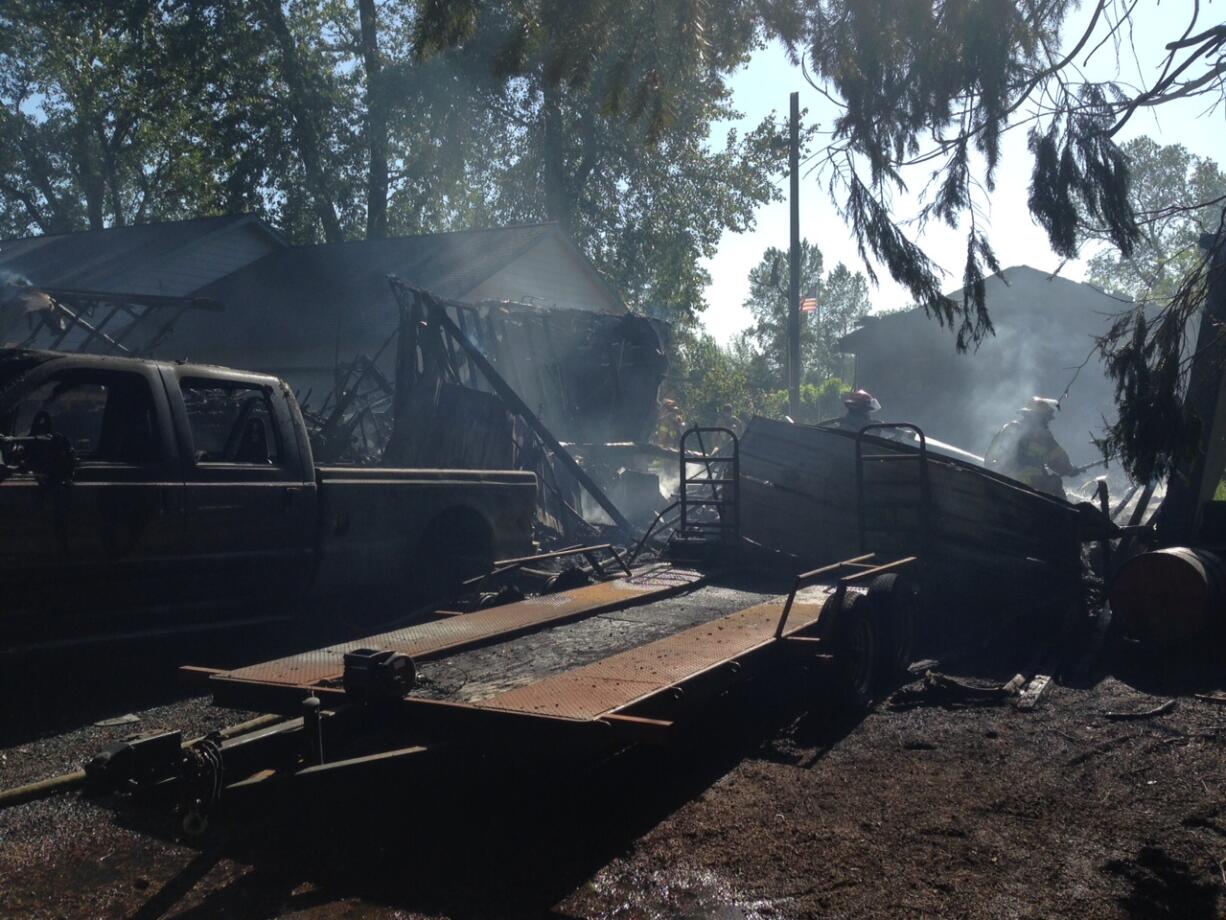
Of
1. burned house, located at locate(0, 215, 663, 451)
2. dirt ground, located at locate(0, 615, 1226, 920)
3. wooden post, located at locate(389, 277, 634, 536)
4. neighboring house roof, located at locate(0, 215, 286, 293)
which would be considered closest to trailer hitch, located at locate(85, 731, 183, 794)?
dirt ground, located at locate(0, 615, 1226, 920)

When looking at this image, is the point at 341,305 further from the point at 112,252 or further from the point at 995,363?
the point at 995,363

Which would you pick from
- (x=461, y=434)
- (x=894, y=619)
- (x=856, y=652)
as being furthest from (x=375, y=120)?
(x=856, y=652)

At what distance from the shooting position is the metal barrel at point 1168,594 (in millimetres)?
7816

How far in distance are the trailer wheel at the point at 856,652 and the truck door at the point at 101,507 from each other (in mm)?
4172

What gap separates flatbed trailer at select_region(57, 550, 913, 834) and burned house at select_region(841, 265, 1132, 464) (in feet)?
85.3

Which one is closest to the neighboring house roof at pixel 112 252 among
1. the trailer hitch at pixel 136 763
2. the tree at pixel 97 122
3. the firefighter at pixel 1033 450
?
the tree at pixel 97 122

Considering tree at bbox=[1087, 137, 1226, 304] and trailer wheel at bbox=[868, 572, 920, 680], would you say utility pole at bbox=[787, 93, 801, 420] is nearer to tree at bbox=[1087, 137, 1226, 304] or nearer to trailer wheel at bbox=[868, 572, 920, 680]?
tree at bbox=[1087, 137, 1226, 304]

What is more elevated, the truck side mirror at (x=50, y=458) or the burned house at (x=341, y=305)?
the burned house at (x=341, y=305)

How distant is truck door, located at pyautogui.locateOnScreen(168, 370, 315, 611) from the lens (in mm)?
6672

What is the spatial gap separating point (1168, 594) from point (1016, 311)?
2782cm

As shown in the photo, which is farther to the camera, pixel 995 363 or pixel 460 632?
pixel 995 363

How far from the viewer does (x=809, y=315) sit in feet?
260

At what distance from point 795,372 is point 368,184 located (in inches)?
883

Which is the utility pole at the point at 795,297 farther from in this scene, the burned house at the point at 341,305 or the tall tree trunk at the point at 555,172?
the tall tree trunk at the point at 555,172
